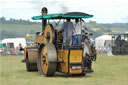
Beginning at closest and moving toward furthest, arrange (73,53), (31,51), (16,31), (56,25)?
(73,53), (56,25), (31,51), (16,31)

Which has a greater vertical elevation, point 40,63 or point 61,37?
point 61,37

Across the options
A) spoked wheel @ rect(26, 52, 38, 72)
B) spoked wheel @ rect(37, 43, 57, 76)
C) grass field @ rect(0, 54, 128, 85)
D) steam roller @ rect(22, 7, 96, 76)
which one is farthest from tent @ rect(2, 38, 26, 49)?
spoked wheel @ rect(37, 43, 57, 76)

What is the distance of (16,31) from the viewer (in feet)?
259

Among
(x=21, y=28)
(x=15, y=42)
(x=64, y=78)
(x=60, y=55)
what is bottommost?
(x=64, y=78)

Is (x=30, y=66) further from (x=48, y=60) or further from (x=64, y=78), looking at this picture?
(x=64, y=78)

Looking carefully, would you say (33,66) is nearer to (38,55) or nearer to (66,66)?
(38,55)

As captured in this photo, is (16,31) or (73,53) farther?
(16,31)

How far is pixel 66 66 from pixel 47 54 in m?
0.89

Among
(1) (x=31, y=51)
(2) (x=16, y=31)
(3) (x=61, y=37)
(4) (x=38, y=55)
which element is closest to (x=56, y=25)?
(3) (x=61, y=37)

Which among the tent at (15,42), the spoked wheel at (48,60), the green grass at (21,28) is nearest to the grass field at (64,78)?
the spoked wheel at (48,60)

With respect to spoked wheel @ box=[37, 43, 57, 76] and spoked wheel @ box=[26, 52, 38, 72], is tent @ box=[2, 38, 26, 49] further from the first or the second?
spoked wheel @ box=[37, 43, 57, 76]

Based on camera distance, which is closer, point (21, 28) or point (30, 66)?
point (30, 66)

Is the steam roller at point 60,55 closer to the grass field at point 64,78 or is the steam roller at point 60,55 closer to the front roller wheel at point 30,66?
the grass field at point 64,78

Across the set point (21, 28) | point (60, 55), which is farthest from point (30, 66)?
point (21, 28)
